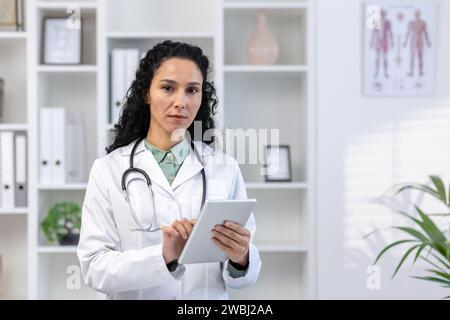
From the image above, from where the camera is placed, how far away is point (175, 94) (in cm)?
121

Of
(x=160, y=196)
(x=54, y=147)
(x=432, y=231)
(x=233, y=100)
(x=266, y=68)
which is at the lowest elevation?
(x=432, y=231)

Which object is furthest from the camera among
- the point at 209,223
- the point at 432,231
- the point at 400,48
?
the point at 400,48

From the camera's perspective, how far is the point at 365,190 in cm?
247

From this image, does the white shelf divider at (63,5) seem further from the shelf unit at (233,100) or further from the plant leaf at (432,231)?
the plant leaf at (432,231)

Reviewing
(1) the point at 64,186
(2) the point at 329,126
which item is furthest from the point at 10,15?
(2) the point at 329,126

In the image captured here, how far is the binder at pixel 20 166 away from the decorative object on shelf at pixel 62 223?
0.41ft

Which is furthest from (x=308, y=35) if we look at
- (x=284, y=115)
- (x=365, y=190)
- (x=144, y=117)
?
(x=144, y=117)

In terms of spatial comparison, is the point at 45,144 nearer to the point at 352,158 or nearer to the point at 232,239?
the point at 352,158

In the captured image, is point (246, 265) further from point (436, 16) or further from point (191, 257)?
point (436, 16)

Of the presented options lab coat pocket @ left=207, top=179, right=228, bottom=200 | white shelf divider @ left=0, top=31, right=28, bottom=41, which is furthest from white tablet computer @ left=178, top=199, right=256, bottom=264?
white shelf divider @ left=0, top=31, right=28, bottom=41

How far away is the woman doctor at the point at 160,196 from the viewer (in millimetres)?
1158

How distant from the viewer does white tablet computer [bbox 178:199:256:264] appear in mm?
977

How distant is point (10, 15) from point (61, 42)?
22cm
